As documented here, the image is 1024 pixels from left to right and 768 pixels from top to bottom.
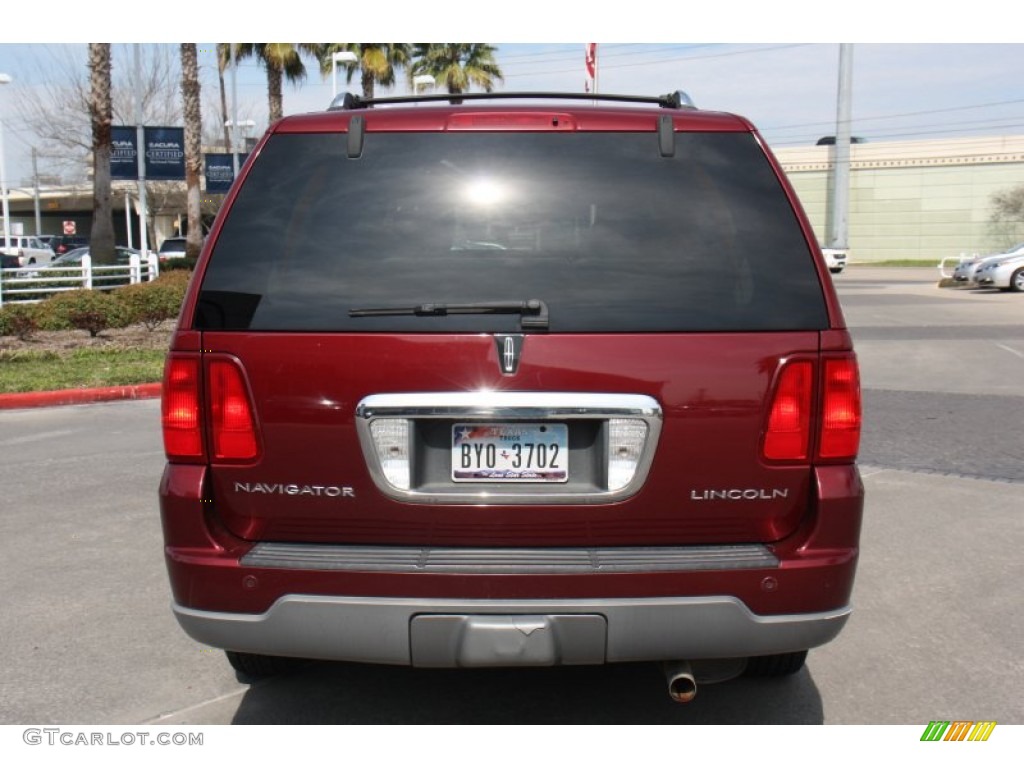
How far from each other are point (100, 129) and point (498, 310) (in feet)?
69.4

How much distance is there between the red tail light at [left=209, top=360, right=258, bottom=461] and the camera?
10.1 feet

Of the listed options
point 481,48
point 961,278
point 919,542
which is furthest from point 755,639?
point 481,48

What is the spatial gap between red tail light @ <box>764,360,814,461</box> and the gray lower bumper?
45 centimetres

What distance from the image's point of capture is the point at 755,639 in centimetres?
305

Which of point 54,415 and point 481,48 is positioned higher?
point 481,48

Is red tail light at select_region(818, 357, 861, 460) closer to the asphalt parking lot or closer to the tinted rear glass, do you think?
the tinted rear glass

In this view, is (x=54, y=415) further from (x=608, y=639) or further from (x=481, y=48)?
(x=481, y=48)

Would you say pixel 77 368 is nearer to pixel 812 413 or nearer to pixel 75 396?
pixel 75 396

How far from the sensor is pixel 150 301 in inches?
648

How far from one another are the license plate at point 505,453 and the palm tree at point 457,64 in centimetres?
3806

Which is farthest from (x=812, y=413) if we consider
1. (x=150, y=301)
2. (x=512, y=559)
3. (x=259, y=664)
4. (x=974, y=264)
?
(x=974, y=264)

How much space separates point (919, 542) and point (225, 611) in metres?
4.22

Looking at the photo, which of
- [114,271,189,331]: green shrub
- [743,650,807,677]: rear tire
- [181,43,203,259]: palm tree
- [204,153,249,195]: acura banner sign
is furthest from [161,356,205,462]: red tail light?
[204,153,249,195]: acura banner sign

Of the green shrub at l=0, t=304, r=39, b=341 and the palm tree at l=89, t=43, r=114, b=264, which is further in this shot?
the palm tree at l=89, t=43, r=114, b=264
